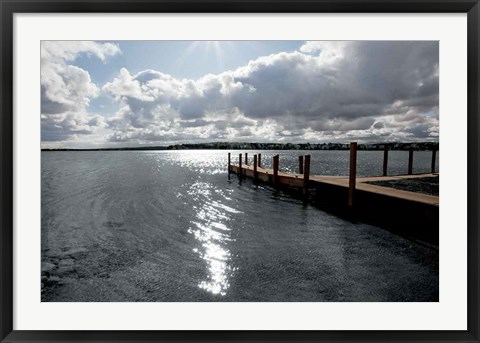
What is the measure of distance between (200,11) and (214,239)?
22.1ft

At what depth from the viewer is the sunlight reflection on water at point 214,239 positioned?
18.2ft

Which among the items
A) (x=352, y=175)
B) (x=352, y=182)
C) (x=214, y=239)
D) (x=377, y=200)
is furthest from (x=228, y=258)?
(x=352, y=175)

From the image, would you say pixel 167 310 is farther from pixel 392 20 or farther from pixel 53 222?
pixel 53 222

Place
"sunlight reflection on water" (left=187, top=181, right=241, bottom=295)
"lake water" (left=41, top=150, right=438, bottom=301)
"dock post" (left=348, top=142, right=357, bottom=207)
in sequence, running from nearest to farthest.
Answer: "lake water" (left=41, top=150, right=438, bottom=301) → "sunlight reflection on water" (left=187, top=181, right=241, bottom=295) → "dock post" (left=348, top=142, right=357, bottom=207)

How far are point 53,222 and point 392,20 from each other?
40.8ft

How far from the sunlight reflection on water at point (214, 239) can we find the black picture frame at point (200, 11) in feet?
8.64

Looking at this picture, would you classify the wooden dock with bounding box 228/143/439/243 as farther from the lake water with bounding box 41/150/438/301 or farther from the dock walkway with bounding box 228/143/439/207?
the lake water with bounding box 41/150/438/301

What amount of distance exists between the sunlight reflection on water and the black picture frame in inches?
104

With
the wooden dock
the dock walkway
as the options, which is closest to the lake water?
the wooden dock

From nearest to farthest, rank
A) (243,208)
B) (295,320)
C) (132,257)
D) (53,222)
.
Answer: (295,320), (132,257), (53,222), (243,208)

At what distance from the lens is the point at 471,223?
2.88 metres

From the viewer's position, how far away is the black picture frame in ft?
8.83

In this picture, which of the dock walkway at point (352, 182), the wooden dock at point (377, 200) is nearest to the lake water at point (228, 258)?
the wooden dock at point (377, 200)

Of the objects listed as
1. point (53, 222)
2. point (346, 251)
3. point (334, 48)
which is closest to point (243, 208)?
point (346, 251)
